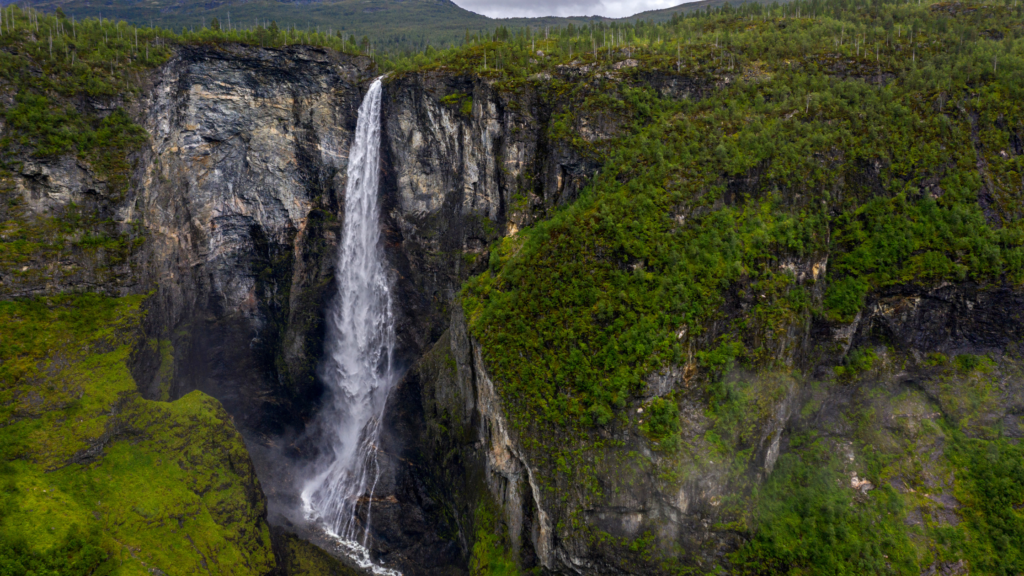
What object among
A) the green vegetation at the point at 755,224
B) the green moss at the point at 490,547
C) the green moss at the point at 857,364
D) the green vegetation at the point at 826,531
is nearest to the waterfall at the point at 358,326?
the green vegetation at the point at 755,224

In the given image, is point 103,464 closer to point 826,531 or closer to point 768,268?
point 826,531

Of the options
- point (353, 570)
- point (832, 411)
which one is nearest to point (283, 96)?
point (353, 570)

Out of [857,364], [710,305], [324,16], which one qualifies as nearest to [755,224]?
[710,305]

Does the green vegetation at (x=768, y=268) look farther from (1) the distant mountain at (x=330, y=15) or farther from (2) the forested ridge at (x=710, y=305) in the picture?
(1) the distant mountain at (x=330, y=15)

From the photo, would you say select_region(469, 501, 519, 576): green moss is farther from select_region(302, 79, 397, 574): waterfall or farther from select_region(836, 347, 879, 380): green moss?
select_region(836, 347, 879, 380): green moss

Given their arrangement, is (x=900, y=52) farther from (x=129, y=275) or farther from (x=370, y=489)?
(x=129, y=275)

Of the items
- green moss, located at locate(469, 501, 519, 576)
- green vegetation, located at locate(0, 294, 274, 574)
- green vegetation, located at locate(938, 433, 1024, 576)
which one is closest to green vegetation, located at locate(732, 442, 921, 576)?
green vegetation, located at locate(938, 433, 1024, 576)
